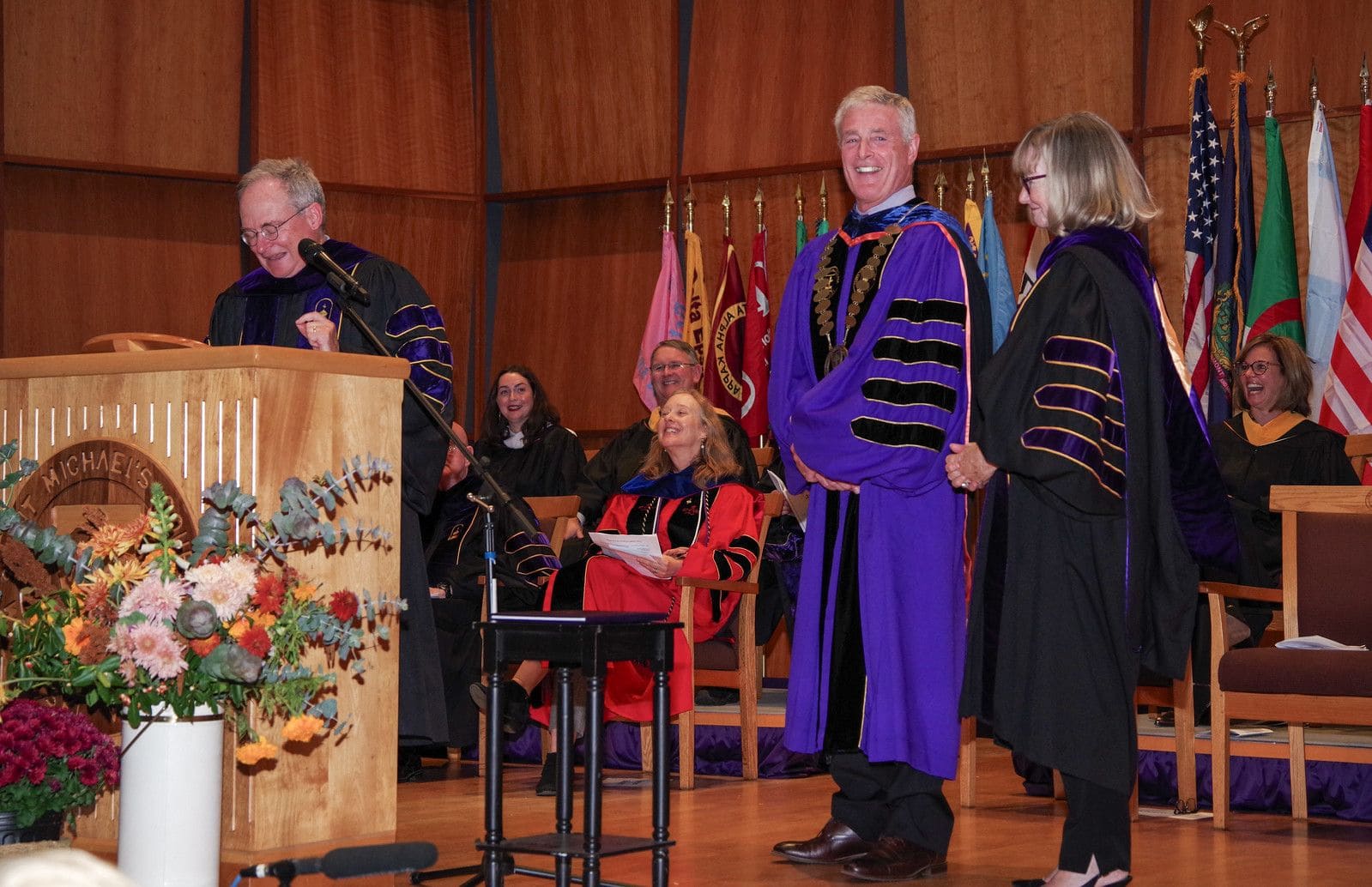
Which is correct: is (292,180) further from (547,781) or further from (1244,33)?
(1244,33)

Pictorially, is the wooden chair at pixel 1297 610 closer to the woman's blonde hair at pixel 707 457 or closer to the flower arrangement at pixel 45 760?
the woman's blonde hair at pixel 707 457

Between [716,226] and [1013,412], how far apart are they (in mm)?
4896

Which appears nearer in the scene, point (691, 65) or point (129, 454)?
point (129, 454)

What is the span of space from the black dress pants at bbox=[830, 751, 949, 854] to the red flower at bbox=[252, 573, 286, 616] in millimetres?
1689

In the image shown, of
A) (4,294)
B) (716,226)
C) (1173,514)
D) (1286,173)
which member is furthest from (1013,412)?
(4,294)

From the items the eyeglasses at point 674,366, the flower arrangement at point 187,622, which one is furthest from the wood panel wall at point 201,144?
the flower arrangement at point 187,622

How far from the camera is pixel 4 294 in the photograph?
7363mm

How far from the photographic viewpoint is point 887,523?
3.82 metres

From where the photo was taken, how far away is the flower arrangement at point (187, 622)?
2.41 meters

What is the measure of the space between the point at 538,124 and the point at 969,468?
557 cm

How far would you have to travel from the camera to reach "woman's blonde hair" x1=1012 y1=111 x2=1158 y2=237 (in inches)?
132

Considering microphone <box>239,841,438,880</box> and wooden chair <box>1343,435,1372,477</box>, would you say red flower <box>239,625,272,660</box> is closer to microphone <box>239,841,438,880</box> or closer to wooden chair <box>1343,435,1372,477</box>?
microphone <box>239,841,438,880</box>

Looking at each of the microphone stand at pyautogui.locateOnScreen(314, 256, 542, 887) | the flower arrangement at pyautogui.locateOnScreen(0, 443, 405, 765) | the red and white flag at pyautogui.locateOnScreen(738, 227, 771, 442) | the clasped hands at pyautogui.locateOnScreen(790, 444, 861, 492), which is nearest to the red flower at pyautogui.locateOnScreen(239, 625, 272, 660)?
Answer: the flower arrangement at pyautogui.locateOnScreen(0, 443, 405, 765)

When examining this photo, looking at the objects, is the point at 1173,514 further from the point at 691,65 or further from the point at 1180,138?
the point at 691,65
